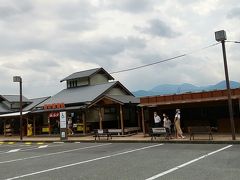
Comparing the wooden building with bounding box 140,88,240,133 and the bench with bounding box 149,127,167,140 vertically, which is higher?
the wooden building with bounding box 140,88,240,133

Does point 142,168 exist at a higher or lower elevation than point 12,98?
lower

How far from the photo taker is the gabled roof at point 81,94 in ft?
108

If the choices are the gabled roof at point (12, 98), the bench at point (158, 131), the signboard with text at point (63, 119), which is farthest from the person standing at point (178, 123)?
the gabled roof at point (12, 98)

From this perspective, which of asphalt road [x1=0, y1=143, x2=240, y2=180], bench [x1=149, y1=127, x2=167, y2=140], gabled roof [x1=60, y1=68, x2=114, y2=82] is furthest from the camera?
gabled roof [x1=60, y1=68, x2=114, y2=82]

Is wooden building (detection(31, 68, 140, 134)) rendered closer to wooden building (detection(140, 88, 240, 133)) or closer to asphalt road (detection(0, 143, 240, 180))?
wooden building (detection(140, 88, 240, 133))

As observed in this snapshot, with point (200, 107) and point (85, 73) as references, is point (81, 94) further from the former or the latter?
point (200, 107)

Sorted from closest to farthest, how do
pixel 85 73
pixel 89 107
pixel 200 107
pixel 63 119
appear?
pixel 63 119, pixel 200 107, pixel 89 107, pixel 85 73

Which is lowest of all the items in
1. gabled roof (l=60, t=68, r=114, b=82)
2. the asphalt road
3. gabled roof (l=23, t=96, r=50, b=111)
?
the asphalt road

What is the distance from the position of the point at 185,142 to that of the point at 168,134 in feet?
7.89

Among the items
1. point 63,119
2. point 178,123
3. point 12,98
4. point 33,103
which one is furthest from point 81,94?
point 178,123

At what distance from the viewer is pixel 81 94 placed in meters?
35.4

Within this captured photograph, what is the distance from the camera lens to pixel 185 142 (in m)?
20.2

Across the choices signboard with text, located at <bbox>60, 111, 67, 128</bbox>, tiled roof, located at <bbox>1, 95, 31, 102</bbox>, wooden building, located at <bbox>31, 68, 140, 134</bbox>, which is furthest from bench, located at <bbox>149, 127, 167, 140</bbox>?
tiled roof, located at <bbox>1, 95, 31, 102</bbox>

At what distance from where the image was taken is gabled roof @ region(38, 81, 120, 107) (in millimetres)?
33000
